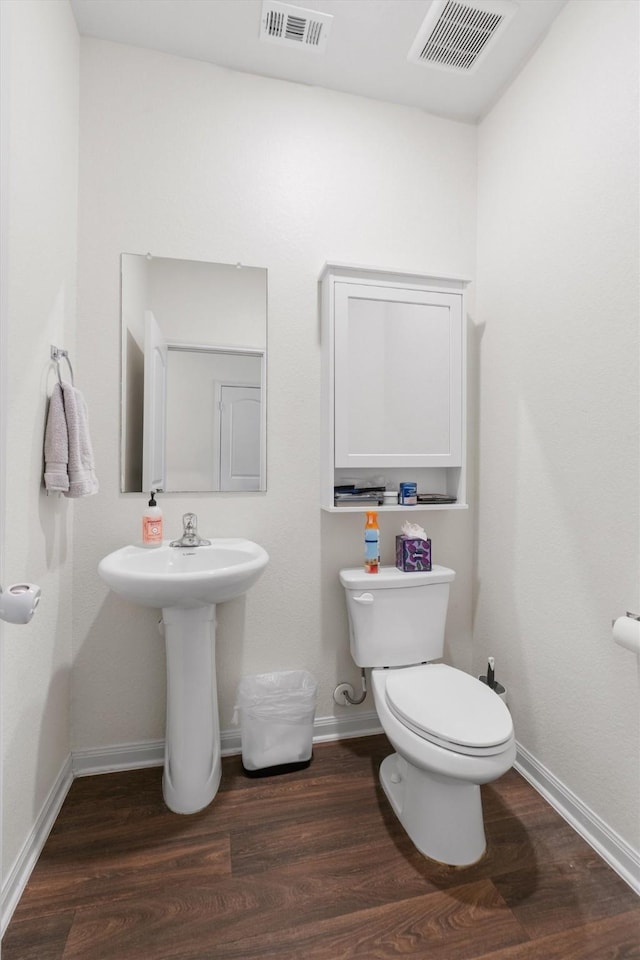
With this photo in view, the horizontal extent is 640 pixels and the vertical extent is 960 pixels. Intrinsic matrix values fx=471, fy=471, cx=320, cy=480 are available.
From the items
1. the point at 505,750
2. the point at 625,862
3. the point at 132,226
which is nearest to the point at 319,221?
the point at 132,226

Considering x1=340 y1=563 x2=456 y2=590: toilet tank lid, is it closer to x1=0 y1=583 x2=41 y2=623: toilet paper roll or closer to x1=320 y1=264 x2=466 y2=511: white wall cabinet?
x1=320 y1=264 x2=466 y2=511: white wall cabinet

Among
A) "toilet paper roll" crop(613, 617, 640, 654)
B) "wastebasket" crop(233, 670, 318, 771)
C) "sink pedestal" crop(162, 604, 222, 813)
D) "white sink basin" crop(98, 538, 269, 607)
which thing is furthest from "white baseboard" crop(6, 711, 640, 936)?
"white sink basin" crop(98, 538, 269, 607)

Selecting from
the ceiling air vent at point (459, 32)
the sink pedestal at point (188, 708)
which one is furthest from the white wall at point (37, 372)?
the ceiling air vent at point (459, 32)

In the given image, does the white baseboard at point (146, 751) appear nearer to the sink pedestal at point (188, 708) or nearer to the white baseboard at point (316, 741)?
the white baseboard at point (316, 741)

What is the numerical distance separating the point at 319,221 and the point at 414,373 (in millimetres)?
713

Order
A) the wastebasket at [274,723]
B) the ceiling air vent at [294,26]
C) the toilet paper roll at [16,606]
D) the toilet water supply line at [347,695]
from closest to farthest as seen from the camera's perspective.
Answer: the toilet paper roll at [16,606]
the ceiling air vent at [294,26]
the wastebasket at [274,723]
the toilet water supply line at [347,695]

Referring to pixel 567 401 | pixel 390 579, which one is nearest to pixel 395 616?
pixel 390 579

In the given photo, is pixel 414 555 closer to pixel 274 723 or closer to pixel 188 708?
pixel 274 723

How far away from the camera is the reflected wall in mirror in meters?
1.72

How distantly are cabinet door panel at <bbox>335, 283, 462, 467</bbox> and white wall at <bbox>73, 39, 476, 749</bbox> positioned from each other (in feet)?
0.50

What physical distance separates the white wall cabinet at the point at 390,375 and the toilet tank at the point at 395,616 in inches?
11.8

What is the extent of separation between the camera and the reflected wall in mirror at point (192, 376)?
5.65 ft

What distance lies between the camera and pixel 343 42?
1.68 metres

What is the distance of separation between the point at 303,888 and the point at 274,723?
0.50 metres
